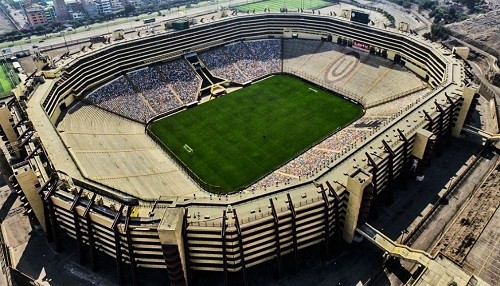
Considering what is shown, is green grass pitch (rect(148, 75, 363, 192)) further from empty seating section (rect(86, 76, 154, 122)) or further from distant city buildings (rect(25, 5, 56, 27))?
distant city buildings (rect(25, 5, 56, 27))

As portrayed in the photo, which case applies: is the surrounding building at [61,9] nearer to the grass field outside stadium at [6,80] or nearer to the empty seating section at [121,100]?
the grass field outside stadium at [6,80]

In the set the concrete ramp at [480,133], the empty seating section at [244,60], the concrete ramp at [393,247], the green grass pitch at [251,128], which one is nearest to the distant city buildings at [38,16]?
the empty seating section at [244,60]

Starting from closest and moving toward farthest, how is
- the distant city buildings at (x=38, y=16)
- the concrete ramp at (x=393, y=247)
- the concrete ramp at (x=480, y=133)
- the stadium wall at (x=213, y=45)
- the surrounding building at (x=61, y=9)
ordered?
the concrete ramp at (x=393, y=247) < the concrete ramp at (x=480, y=133) < the stadium wall at (x=213, y=45) < the distant city buildings at (x=38, y=16) < the surrounding building at (x=61, y=9)

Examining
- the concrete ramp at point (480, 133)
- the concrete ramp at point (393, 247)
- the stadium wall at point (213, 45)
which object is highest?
the stadium wall at point (213, 45)

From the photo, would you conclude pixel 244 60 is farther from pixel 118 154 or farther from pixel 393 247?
pixel 393 247

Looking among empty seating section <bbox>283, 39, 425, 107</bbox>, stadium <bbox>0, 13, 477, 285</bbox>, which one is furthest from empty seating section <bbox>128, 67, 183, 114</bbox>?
Result: empty seating section <bbox>283, 39, 425, 107</bbox>

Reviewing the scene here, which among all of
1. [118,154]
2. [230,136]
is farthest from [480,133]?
[118,154]

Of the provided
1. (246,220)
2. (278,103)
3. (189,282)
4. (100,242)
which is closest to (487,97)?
(278,103)
